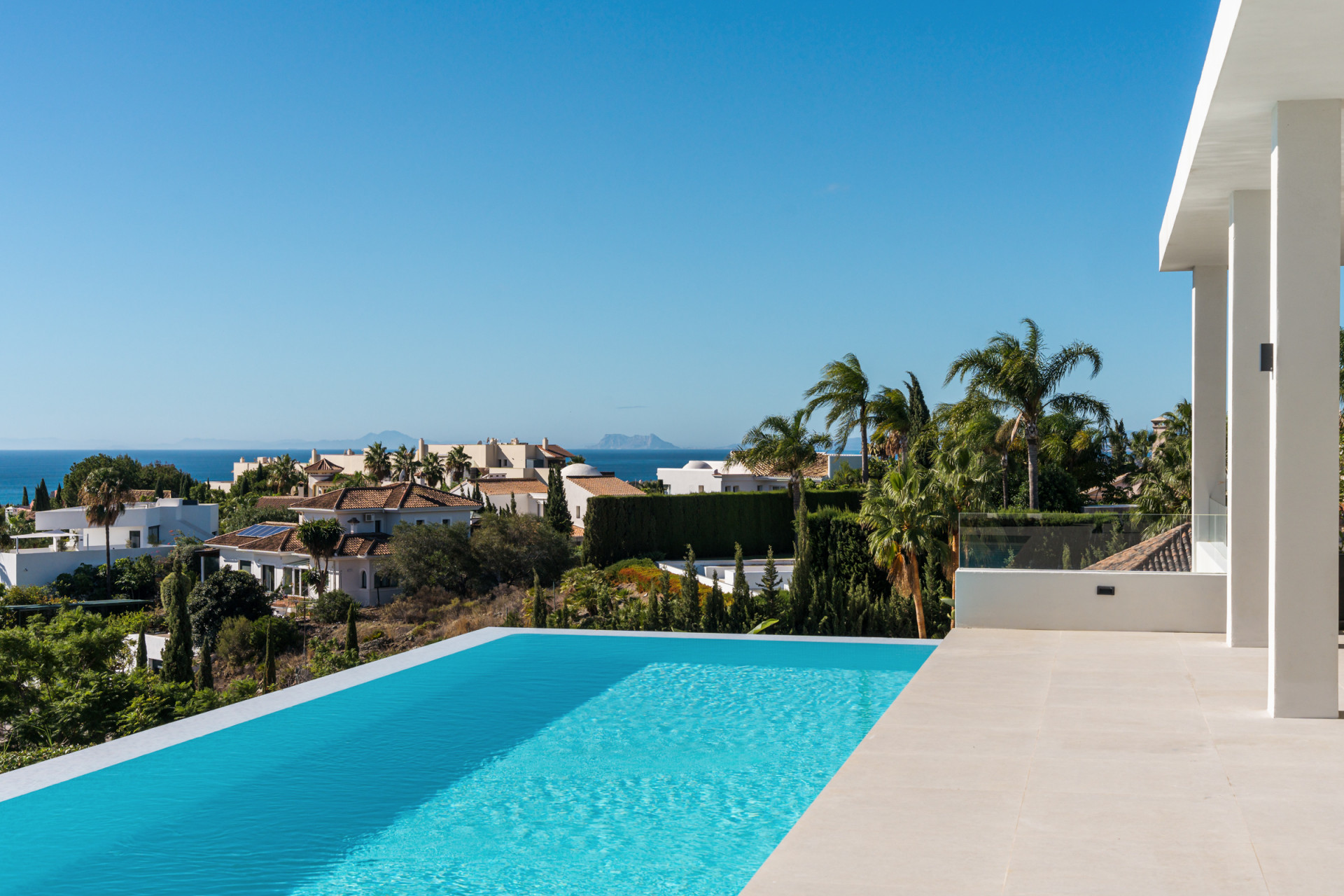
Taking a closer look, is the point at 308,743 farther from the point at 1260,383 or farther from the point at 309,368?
the point at 309,368

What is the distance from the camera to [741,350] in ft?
168

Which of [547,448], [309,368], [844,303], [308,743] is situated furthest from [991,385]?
[547,448]

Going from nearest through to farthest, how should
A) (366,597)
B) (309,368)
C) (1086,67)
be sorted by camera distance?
(1086,67)
(366,597)
(309,368)

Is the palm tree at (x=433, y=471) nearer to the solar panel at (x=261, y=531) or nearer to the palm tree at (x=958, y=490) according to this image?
the solar panel at (x=261, y=531)

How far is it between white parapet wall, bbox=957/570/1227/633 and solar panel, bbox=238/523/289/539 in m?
43.6

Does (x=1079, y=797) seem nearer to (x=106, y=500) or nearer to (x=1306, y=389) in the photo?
(x=1306, y=389)

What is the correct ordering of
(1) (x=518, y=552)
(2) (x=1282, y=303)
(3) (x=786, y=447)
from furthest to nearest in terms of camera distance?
(1) (x=518, y=552), (3) (x=786, y=447), (2) (x=1282, y=303)

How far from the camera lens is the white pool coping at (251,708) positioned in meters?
5.83

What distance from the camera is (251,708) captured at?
753 cm

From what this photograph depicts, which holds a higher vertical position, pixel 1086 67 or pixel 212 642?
pixel 1086 67

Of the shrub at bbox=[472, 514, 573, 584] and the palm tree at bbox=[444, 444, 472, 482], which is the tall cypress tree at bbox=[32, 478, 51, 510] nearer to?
the palm tree at bbox=[444, 444, 472, 482]

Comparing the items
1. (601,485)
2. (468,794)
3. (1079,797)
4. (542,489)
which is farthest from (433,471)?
(1079,797)

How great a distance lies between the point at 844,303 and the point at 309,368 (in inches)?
1408

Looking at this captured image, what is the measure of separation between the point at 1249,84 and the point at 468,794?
19.9ft
